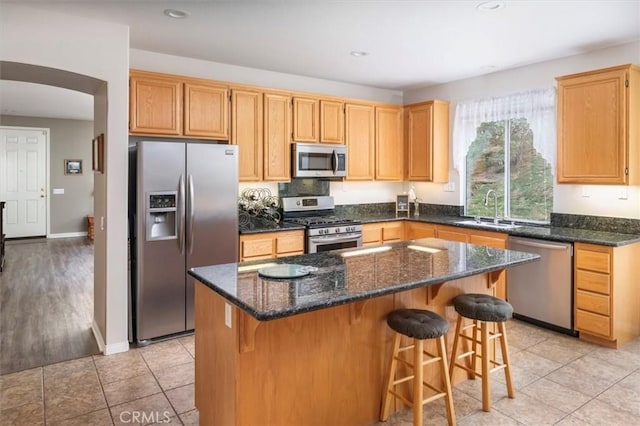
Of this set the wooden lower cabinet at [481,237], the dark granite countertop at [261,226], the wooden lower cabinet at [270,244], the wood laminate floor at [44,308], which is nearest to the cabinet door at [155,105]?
the dark granite countertop at [261,226]

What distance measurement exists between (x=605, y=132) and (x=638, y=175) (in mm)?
467

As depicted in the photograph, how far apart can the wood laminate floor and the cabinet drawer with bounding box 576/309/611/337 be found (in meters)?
4.05

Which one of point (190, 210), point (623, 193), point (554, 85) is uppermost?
point (554, 85)

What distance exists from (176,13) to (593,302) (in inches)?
159

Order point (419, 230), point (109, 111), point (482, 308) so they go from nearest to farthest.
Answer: point (482, 308)
point (109, 111)
point (419, 230)

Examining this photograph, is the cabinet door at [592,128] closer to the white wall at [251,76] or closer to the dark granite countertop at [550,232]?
the dark granite countertop at [550,232]

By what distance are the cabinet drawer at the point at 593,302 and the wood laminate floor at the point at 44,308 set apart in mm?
4066

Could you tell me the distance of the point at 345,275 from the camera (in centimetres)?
219

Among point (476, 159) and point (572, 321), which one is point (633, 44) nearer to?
point (476, 159)

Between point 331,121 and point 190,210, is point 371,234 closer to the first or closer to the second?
point 331,121

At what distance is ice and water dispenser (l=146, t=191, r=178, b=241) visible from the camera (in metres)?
3.55

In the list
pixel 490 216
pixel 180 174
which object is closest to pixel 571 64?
pixel 490 216

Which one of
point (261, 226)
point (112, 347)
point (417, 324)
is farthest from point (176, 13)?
point (417, 324)

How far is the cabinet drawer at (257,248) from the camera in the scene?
4.10 m
